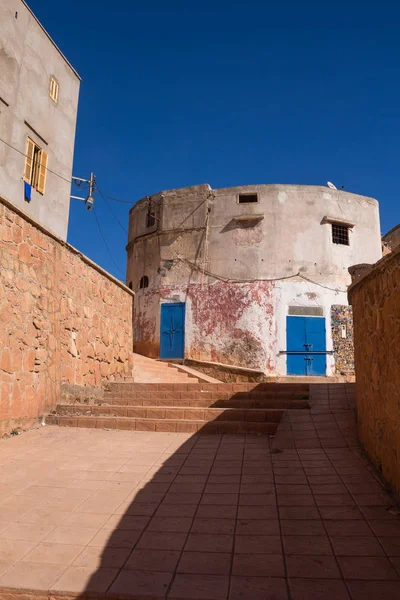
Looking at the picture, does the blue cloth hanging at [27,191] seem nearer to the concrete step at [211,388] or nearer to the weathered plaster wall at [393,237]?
the concrete step at [211,388]

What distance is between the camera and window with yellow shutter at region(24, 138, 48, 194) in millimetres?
14238

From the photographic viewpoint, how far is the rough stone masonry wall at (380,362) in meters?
3.83

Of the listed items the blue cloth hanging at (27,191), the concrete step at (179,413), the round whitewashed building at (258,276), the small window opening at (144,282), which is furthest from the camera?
the small window opening at (144,282)

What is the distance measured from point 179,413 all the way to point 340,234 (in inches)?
509

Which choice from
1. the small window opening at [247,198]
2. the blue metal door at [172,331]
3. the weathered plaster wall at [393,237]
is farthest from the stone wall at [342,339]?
the weathered plaster wall at [393,237]

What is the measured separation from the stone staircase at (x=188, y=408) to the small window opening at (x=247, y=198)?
1058 cm

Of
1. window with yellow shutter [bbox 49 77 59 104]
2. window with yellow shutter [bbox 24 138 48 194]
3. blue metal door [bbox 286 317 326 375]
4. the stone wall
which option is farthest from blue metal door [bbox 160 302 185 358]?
window with yellow shutter [bbox 49 77 59 104]

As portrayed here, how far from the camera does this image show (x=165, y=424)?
21.2 ft

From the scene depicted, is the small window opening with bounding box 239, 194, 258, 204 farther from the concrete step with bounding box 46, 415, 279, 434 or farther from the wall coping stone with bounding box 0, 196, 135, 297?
the concrete step with bounding box 46, 415, 279, 434

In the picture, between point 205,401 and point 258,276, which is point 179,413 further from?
point 258,276

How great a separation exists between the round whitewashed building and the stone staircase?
326 inches

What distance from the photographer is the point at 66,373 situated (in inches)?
295

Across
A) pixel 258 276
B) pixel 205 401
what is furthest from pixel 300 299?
pixel 205 401

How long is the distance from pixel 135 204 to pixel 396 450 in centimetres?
1772
